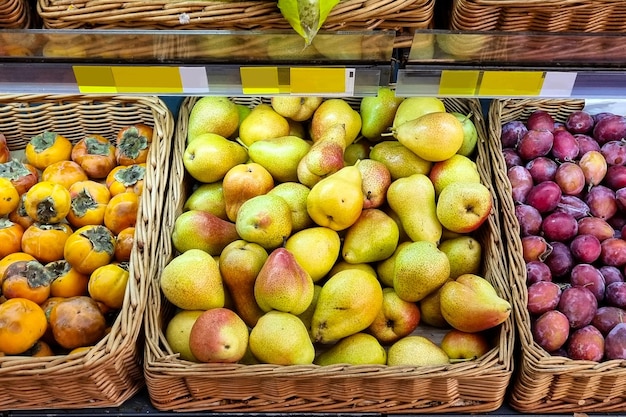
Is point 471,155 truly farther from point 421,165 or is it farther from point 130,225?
point 130,225

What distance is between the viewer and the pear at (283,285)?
112 centimetres

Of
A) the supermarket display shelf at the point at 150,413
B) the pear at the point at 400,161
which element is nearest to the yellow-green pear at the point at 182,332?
the supermarket display shelf at the point at 150,413

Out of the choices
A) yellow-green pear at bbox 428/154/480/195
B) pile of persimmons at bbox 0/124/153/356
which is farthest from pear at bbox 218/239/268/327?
yellow-green pear at bbox 428/154/480/195

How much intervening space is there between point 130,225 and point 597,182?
3.70 feet

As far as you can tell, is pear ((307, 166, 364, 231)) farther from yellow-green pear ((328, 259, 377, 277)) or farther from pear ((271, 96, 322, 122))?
pear ((271, 96, 322, 122))

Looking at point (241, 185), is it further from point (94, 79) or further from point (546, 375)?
point (546, 375)

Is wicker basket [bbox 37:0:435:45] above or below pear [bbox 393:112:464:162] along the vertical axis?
above

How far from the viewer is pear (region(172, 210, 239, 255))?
128 cm

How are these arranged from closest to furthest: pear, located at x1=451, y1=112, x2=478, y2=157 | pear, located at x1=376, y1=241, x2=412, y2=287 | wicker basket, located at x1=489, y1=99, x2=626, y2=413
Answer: wicker basket, located at x1=489, y1=99, x2=626, y2=413, pear, located at x1=376, y1=241, x2=412, y2=287, pear, located at x1=451, y1=112, x2=478, y2=157

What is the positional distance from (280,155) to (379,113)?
28 centimetres

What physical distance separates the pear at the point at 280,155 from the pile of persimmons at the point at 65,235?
0.30 metres

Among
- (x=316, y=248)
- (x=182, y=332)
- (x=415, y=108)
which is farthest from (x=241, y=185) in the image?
(x=415, y=108)

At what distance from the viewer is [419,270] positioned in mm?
1196

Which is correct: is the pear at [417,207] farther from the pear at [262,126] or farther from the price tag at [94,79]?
the price tag at [94,79]
